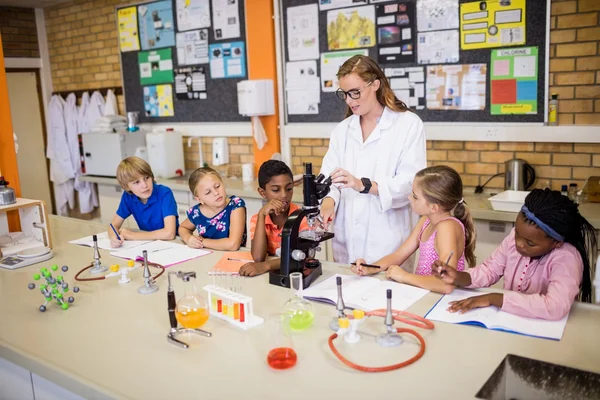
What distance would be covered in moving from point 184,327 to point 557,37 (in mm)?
2895

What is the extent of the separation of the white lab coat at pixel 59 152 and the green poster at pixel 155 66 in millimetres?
1299

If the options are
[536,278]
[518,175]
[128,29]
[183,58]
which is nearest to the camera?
[536,278]

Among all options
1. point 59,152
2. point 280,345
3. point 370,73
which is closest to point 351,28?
point 370,73

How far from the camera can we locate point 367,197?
260 cm

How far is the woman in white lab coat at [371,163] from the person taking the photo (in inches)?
96.7

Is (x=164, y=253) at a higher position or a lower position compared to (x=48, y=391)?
higher

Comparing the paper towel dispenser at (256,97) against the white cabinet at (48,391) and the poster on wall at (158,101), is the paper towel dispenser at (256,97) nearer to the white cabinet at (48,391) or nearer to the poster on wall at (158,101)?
the poster on wall at (158,101)

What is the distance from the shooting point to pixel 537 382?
1413 millimetres

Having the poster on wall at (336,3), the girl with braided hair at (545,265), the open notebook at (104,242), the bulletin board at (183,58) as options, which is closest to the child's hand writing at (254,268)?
the girl with braided hair at (545,265)

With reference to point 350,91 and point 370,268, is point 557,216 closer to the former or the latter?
point 370,268

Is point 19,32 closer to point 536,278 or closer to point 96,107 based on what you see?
point 96,107

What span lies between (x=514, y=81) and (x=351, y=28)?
125cm

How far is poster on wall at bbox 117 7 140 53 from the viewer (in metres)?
5.55

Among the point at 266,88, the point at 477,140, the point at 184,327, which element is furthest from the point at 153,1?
the point at 184,327
